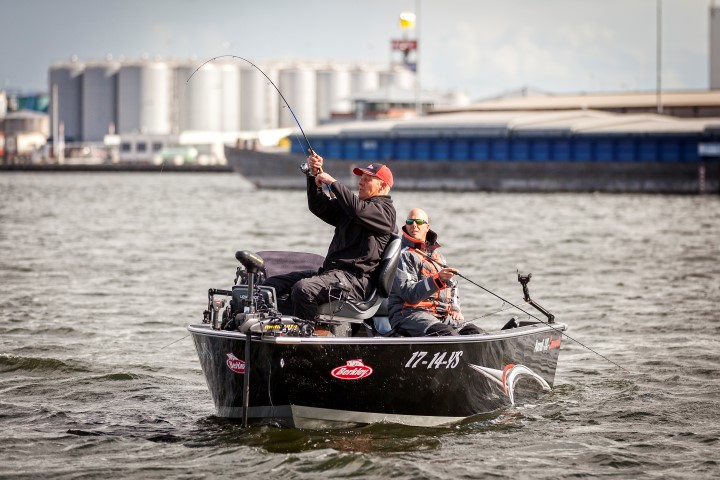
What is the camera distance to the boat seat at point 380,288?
1158 centimetres

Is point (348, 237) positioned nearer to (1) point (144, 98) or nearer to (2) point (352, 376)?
(2) point (352, 376)

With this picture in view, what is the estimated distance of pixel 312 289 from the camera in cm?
1133

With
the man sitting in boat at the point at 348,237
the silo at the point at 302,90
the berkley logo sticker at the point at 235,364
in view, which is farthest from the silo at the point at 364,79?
the berkley logo sticker at the point at 235,364

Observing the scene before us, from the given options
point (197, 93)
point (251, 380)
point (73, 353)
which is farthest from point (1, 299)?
point (197, 93)

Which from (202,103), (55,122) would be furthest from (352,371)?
(55,122)

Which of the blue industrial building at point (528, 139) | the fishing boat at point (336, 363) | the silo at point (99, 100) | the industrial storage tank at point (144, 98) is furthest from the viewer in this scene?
the silo at point (99, 100)

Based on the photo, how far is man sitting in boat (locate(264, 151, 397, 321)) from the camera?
37.2ft

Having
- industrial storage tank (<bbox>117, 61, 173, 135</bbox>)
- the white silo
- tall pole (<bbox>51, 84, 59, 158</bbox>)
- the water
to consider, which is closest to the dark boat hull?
the water

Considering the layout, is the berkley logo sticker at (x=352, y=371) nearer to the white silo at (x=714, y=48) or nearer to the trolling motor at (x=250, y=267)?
the trolling motor at (x=250, y=267)

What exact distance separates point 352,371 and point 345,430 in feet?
2.38

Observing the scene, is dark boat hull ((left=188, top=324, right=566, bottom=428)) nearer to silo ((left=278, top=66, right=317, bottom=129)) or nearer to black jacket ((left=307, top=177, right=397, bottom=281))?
black jacket ((left=307, top=177, right=397, bottom=281))

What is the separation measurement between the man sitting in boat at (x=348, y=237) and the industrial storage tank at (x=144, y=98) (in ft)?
499

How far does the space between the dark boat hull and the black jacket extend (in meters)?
0.92

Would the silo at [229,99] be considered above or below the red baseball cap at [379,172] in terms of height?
above
